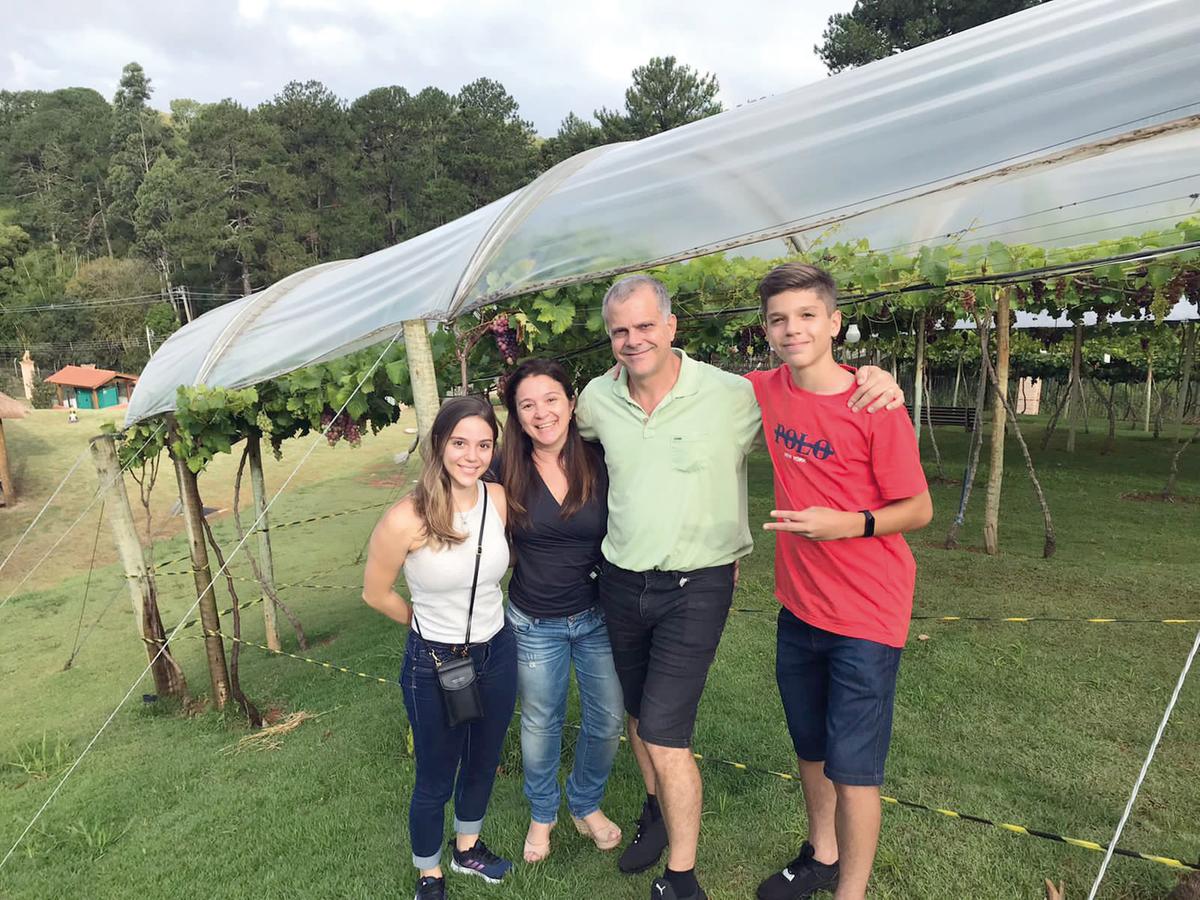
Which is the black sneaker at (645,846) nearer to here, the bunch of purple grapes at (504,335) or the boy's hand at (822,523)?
the boy's hand at (822,523)

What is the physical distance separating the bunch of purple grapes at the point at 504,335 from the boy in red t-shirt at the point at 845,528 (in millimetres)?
1549

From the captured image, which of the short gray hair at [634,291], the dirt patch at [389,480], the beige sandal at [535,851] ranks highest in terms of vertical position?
the short gray hair at [634,291]

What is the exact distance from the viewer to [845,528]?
1.90m

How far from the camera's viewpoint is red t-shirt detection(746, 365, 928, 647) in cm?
192

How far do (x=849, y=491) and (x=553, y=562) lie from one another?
987mm

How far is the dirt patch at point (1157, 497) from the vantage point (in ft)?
27.7

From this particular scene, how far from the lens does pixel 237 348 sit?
14.3ft

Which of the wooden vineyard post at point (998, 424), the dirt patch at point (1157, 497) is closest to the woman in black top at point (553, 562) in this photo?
the wooden vineyard post at point (998, 424)

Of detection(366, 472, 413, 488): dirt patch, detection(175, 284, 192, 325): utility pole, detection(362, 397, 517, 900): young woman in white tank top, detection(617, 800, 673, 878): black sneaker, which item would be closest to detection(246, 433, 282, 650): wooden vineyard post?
detection(362, 397, 517, 900): young woman in white tank top

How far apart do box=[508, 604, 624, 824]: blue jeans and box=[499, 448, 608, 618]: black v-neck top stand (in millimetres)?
67

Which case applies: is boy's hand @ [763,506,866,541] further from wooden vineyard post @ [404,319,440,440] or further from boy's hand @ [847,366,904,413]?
wooden vineyard post @ [404,319,440,440]

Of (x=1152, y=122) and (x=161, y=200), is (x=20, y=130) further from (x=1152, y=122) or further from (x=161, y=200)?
(x=1152, y=122)

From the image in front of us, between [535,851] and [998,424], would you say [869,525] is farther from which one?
[998,424]

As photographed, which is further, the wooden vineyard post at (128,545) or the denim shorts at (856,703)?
the wooden vineyard post at (128,545)
